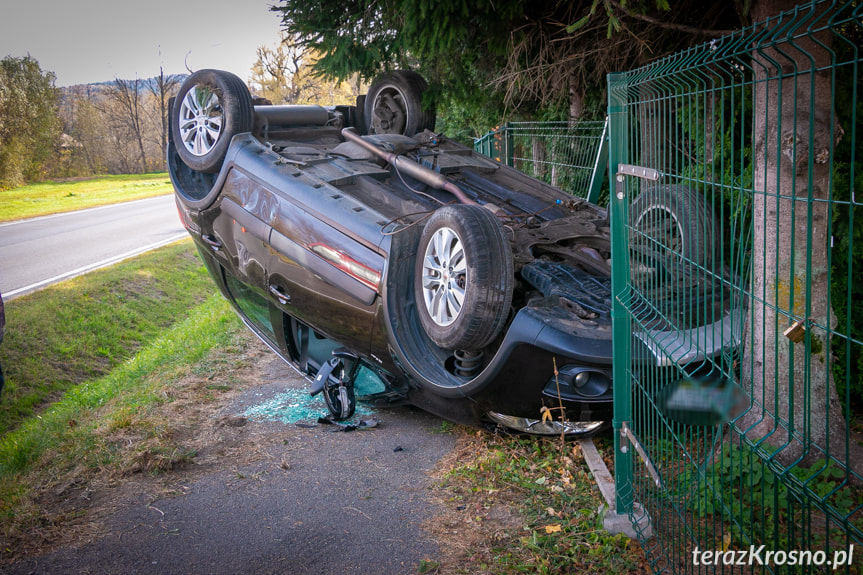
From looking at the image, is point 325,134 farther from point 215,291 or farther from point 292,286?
point 215,291

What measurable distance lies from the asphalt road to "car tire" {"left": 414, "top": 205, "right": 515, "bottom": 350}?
8.76m

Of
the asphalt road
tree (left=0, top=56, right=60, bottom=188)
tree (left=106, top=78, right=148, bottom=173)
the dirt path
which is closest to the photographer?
the dirt path

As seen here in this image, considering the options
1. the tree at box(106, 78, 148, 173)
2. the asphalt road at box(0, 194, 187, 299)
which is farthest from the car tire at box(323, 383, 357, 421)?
the tree at box(106, 78, 148, 173)

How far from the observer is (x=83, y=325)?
9.75m

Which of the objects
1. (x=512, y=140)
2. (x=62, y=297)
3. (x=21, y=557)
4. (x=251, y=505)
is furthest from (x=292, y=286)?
(x=62, y=297)

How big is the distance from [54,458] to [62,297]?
638 cm

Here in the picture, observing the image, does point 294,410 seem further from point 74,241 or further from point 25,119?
point 25,119

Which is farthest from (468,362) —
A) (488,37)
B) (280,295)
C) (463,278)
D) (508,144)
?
(508,144)

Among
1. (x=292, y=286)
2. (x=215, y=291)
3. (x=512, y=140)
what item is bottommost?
(x=215, y=291)

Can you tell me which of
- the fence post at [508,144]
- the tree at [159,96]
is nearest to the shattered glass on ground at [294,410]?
the fence post at [508,144]

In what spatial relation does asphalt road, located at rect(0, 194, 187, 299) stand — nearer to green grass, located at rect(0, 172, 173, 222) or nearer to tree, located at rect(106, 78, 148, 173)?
green grass, located at rect(0, 172, 173, 222)

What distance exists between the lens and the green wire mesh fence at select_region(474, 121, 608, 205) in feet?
26.5

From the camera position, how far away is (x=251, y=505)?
3.71 m

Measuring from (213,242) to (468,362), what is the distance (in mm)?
2910
